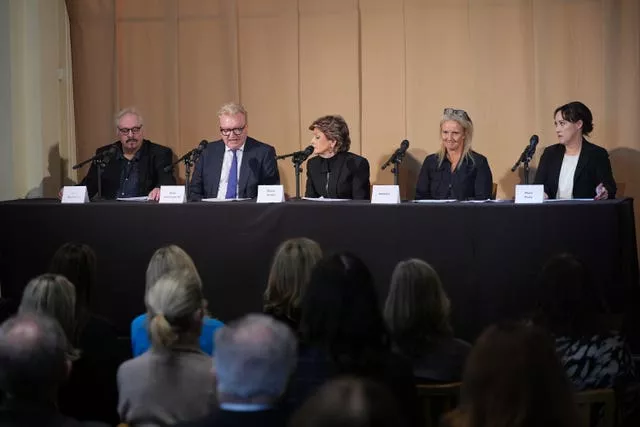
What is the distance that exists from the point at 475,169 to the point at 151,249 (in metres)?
1.79

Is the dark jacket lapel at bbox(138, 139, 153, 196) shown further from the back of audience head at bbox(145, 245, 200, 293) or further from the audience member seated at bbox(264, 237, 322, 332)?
the audience member seated at bbox(264, 237, 322, 332)

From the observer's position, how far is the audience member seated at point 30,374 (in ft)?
6.49

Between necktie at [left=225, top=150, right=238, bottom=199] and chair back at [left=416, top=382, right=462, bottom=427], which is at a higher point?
necktie at [left=225, top=150, right=238, bottom=199]

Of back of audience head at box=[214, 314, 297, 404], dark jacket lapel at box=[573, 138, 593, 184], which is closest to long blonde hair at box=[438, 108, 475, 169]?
dark jacket lapel at box=[573, 138, 593, 184]

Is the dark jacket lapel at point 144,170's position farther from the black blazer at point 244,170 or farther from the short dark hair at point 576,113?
the short dark hair at point 576,113

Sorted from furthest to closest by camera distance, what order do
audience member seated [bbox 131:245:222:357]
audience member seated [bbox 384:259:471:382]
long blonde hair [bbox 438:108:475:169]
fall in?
long blonde hair [bbox 438:108:475:169] < audience member seated [bbox 131:245:222:357] < audience member seated [bbox 384:259:471:382]

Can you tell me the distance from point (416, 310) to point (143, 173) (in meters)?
3.07

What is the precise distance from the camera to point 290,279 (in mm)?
3162

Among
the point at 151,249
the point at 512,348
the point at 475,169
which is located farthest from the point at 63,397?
the point at 475,169

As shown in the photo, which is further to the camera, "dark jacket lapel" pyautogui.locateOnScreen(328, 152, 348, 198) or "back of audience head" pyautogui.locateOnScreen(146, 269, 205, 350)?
"dark jacket lapel" pyautogui.locateOnScreen(328, 152, 348, 198)

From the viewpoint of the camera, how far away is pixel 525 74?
240 inches

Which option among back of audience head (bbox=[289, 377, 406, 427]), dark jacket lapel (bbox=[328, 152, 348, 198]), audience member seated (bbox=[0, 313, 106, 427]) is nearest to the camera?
back of audience head (bbox=[289, 377, 406, 427])

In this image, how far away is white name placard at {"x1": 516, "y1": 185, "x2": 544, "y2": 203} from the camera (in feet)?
14.5

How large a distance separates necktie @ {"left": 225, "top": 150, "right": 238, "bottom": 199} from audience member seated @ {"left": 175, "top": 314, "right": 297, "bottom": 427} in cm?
343
